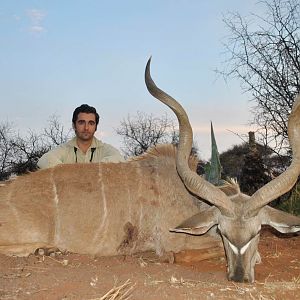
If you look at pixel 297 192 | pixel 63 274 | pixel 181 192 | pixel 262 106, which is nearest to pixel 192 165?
pixel 181 192

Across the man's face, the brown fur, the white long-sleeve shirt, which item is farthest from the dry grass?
the man's face

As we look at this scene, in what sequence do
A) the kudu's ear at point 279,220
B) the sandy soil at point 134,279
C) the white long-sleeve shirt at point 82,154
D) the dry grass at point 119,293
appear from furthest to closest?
the white long-sleeve shirt at point 82,154, the kudu's ear at point 279,220, the sandy soil at point 134,279, the dry grass at point 119,293

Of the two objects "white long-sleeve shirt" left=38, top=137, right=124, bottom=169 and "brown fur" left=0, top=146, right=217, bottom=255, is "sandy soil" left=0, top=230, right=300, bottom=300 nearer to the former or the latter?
"brown fur" left=0, top=146, right=217, bottom=255

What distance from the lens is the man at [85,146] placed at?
14.9ft

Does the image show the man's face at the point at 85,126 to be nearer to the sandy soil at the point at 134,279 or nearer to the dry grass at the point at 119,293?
the sandy soil at the point at 134,279

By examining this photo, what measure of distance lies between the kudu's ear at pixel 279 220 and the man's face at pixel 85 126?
1734mm

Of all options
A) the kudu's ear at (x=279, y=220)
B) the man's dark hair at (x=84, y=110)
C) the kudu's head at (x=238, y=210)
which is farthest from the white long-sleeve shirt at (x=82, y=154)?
the kudu's ear at (x=279, y=220)

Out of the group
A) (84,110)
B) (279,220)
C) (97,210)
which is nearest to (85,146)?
(84,110)

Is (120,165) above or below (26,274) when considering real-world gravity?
above

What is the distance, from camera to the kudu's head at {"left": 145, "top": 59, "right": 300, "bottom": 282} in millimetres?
3164

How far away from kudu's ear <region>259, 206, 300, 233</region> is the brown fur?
0.58 metres

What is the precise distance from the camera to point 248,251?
125 inches

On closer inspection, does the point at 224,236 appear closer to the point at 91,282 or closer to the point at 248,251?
the point at 248,251

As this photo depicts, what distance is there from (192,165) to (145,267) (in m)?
0.96
